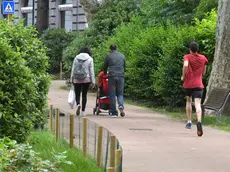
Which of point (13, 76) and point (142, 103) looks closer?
point (13, 76)

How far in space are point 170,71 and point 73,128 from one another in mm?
9171

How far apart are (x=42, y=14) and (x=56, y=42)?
4.12 m

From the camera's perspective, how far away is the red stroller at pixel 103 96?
18.3 meters

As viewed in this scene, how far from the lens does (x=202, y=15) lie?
2439cm

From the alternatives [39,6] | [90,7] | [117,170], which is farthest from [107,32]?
[117,170]

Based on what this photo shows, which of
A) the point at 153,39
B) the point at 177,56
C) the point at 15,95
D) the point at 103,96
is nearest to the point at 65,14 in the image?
the point at 153,39

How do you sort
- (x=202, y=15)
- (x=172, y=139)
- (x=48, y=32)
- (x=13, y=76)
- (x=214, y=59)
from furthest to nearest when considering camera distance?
(x=48, y=32) < (x=202, y=15) < (x=214, y=59) < (x=172, y=139) < (x=13, y=76)

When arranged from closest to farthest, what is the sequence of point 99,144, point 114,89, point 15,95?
point 99,144 → point 15,95 → point 114,89

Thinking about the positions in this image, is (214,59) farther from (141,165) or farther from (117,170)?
(117,170)

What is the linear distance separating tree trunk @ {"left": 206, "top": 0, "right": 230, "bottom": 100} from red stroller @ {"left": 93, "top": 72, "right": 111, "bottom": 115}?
2512 mm

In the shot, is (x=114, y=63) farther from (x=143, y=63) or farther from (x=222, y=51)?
(x=143, y=63)

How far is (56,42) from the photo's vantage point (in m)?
38.8

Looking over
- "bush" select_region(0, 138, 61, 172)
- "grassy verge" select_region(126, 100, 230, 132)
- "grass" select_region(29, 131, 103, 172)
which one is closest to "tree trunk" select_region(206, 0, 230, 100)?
"grassy verge" select_region(126, 100, 230, 132)

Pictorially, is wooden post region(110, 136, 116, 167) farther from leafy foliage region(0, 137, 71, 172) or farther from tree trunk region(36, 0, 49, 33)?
tree trunk region(36, 0, 49, 33)
